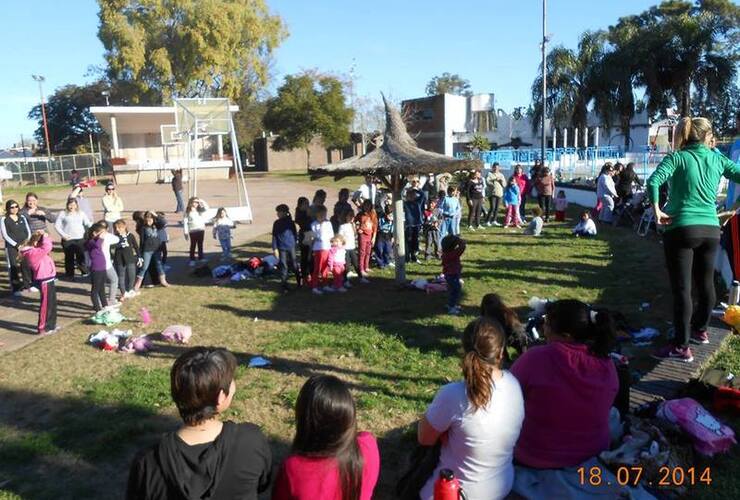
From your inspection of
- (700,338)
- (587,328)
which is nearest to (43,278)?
(587,328)

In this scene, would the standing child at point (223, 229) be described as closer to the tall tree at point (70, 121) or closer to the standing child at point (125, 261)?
the standing child at point (125, 261)

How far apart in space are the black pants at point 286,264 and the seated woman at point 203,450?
767 centimetres

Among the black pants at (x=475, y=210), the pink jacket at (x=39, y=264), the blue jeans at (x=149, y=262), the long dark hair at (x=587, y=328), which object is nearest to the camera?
the long dark hair at (x=587, y=328)

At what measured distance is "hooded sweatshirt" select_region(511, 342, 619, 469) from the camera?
336cm

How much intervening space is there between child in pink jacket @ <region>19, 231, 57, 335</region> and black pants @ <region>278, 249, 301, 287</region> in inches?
141

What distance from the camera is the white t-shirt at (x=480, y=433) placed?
3033 millimetres

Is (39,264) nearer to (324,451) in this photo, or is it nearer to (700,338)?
(324,451)

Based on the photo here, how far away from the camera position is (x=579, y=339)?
349 cm

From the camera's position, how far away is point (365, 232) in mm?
10766

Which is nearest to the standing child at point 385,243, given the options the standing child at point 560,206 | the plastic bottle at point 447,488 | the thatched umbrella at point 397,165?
the thatched umbrella at point 397,165

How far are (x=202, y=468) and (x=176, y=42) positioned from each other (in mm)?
48841

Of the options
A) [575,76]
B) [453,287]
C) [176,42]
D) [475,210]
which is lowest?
[453,287]

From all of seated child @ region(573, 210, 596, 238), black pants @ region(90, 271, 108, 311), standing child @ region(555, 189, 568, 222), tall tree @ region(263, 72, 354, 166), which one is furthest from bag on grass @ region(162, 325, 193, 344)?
tall tree @ region(263, 72, 354, 166)

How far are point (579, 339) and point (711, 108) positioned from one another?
41.5m
